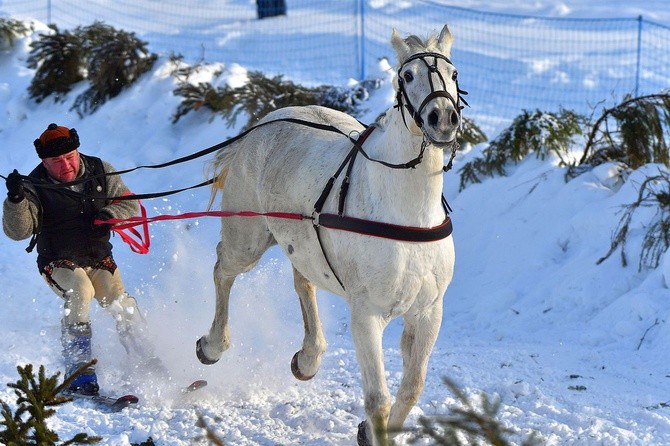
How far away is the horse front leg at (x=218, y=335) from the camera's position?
6.06 m

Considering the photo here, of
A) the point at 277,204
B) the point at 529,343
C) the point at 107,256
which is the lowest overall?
the point at 529,343

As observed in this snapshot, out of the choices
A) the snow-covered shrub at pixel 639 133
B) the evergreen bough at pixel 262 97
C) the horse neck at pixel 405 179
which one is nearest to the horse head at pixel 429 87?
the horse neck at pixel 405 179

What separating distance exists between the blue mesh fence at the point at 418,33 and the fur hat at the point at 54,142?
5.71 m

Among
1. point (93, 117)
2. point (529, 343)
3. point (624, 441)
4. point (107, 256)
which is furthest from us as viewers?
point (93, 117)

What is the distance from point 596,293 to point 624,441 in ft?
7.86

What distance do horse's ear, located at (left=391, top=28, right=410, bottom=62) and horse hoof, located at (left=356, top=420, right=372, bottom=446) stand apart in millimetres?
1715

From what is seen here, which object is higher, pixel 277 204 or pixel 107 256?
pixel 277 204

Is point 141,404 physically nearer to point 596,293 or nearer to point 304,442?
point 304,442

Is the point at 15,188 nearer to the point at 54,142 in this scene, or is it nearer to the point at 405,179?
the point at 54,142

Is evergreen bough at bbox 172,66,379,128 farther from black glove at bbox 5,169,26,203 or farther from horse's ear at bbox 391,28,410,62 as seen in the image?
horse's ear at bbox 391,28,410,62

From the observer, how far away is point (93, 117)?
464 inches

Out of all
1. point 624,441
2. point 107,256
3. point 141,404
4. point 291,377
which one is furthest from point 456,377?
point 107,256

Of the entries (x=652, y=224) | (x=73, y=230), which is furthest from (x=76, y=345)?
(x=652, y=224)

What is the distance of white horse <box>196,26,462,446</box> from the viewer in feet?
13.5
